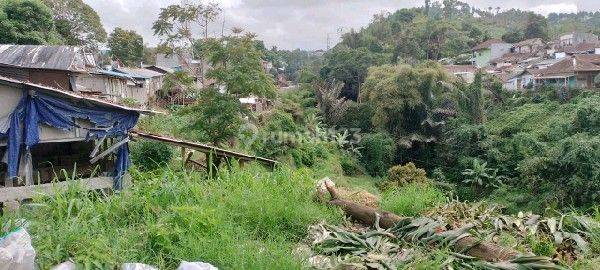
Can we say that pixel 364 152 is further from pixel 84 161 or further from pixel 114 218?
pixel 114 218

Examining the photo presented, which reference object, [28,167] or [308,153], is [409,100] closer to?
[308,153]

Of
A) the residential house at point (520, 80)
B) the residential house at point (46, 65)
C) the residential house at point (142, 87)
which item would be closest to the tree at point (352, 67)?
the residential house at point (520, 80)

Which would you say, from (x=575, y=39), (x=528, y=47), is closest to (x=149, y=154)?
(x=528, y=47)

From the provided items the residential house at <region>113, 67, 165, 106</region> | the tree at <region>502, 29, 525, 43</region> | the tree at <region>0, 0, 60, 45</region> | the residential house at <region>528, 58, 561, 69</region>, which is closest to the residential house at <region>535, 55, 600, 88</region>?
the residential house at <region>528, 58, 561, 69</region>

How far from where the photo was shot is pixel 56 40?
25.2m

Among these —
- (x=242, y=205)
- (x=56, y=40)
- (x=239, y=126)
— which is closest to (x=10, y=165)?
(x=242, y=205)

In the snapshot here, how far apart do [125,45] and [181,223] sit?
3624 centimetres

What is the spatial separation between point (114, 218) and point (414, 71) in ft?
73.8

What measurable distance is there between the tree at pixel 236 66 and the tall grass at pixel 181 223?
7792 mm

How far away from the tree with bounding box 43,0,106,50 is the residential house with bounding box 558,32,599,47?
1725 inches

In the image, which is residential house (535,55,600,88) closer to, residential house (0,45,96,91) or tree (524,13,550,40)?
tree (524,13,550,40)

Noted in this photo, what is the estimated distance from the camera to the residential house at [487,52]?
4794cm

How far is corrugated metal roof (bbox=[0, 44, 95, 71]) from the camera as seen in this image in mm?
17125

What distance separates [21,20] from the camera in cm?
2233
